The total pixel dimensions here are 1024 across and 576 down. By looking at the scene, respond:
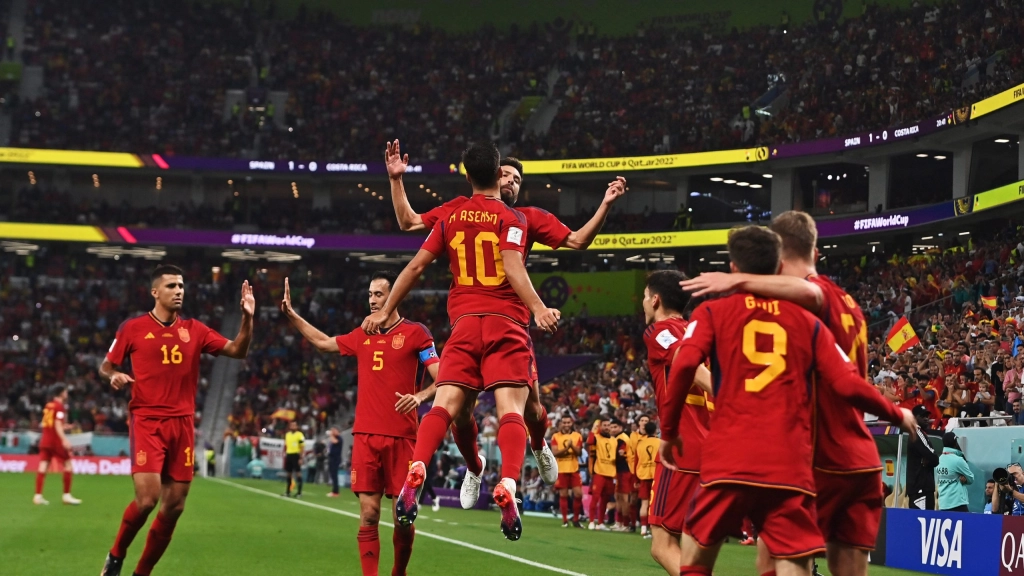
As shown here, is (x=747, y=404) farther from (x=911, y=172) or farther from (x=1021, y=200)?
(x=911, y=172)

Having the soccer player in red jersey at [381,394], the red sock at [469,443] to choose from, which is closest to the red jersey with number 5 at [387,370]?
the soccer player in red jersey at [381,394]

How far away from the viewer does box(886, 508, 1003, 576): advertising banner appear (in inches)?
565

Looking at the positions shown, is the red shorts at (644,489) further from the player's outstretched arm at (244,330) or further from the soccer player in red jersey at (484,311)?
the soccer player in red jersey at (484,311)

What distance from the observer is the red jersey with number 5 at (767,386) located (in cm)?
582

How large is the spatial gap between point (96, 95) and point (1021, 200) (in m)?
42.1

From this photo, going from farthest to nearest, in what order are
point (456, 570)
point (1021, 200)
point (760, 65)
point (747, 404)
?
point (760, 65)
point (1021, 200)
point (456, 570)
point (747, 404)

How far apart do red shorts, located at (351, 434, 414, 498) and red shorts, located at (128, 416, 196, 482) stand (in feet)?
4.93

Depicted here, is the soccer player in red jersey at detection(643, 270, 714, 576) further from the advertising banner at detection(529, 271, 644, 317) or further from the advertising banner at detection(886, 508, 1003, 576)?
the advertising banner at detection(529, 271, 644, 317)

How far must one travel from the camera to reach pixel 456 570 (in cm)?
1399

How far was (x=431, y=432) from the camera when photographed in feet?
27.3

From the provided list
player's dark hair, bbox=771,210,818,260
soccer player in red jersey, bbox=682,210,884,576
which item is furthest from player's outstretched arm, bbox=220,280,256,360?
player's dark hair, bbox=771,210,818,260

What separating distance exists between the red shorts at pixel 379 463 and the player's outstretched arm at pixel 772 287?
18.1 ft

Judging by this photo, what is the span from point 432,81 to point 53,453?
34626mm

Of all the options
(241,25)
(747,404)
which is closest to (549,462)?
(747,404)
